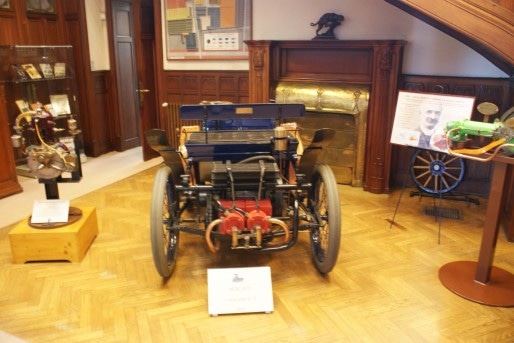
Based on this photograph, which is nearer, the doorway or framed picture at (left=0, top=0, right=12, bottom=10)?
framed picture at (left=0, top=0, right=12, bottom=10)

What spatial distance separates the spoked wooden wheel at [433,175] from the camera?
422 centimetres

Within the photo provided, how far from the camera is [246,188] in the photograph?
2670 millimetres

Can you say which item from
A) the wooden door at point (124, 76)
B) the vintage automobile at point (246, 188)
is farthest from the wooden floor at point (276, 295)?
the wooden door at point (124, 76)

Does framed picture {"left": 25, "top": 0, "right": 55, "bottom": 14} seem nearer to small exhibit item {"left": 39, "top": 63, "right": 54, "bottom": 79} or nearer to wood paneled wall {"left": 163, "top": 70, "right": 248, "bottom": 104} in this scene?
small exhibit item {"left": 39, "top": 63, "right": 54, "bottom": 79}

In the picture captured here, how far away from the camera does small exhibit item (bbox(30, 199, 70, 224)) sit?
315cm

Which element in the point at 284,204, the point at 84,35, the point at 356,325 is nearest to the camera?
the point at 356,325

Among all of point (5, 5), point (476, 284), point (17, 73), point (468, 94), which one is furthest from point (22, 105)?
point (476, 284)

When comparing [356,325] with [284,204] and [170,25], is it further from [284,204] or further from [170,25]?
[170,25]

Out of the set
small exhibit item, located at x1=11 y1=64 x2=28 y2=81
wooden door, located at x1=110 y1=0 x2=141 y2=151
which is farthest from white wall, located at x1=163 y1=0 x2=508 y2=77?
small exhibit item, located at x1=11 y1=64 x2=28 y2=81

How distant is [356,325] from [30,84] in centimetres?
490

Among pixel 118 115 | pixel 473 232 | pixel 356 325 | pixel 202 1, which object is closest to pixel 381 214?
pixel 473 232

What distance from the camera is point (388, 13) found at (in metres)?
4.49

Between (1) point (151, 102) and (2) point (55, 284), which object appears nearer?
(2) point (55, 284)

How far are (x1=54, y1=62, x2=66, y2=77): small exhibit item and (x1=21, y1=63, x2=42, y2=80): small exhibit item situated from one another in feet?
0.77
